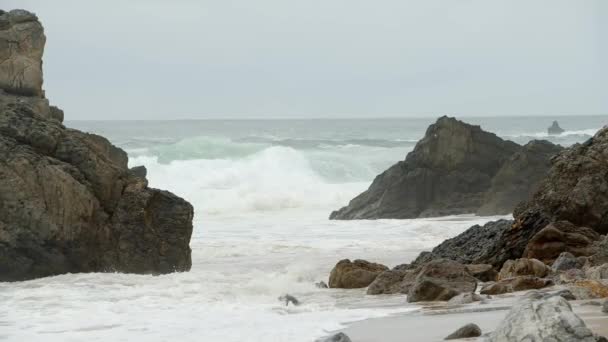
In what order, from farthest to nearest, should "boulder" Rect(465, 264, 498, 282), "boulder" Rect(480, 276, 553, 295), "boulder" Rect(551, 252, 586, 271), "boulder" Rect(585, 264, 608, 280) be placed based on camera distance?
"boulder" Rect(465, 264, 498, 282) < "boulder" Rect(551, 252, 586, 271) < "boulder" Rect(480, 276, 553, 295) < "boulder" Rect(585, 264, 608, 280)

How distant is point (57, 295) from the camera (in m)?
9.68

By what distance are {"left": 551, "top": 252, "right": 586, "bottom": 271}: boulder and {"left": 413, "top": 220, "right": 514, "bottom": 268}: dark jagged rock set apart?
1.32m

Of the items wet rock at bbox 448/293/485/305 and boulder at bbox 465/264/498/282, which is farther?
boulder at bbox 465/264/498/282

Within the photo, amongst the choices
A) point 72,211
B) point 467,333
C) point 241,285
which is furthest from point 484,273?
point 72,211

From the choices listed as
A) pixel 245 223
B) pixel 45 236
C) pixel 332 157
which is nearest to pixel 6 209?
pixel 45 236

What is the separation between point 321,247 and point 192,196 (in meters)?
16.8

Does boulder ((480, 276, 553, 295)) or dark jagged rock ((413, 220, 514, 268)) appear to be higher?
boulder ((480, 276, 553, 295))

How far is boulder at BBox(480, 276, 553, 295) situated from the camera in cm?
825

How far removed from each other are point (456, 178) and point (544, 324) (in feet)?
74.3

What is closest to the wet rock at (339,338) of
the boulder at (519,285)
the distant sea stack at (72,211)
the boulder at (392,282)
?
the boulder at (519,285)

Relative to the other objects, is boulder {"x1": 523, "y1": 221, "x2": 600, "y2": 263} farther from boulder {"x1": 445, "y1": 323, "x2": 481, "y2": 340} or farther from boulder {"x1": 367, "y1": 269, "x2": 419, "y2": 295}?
boulder {"x1": 445, "y1": 323, "x2": 481, "y2": 340}

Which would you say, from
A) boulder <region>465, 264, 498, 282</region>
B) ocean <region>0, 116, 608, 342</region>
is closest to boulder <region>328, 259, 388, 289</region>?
ocean <region>0, 116, 608, 342</region>

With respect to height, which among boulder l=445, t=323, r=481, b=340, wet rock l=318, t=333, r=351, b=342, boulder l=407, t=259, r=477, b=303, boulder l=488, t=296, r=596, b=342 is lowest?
boulder l=407, t=259, r=477, b=303

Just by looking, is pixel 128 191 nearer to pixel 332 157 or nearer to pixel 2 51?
pixel 2 51
